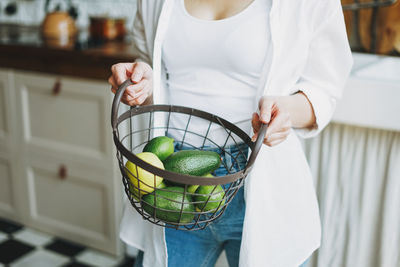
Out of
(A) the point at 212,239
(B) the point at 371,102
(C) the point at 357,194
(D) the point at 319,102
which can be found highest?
(D) the point at 319,102

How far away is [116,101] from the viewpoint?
2.35ft

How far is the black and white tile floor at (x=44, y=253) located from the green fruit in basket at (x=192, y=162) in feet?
4.35

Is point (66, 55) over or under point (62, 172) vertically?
over

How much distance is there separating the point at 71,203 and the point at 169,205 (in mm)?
1430

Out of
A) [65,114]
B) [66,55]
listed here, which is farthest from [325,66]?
[65,114]

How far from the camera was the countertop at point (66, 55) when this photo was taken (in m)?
1.68

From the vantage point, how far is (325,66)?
0.87 meters

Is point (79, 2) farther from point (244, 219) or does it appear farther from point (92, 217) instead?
point (244, 219)

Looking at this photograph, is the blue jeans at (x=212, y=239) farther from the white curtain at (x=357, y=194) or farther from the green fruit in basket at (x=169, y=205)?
the white curtain at (x=357, y=194)

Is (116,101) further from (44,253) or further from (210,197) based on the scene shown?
(44,253)

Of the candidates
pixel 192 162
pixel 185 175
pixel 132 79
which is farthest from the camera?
pixel 132 79

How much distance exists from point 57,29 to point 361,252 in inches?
61.7

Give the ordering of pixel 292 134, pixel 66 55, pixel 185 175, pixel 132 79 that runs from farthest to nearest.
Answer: pixel 66 55 → pixel 292 134 → pixel 132 79 → pixel 185 175

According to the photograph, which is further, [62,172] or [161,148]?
[62,172]
